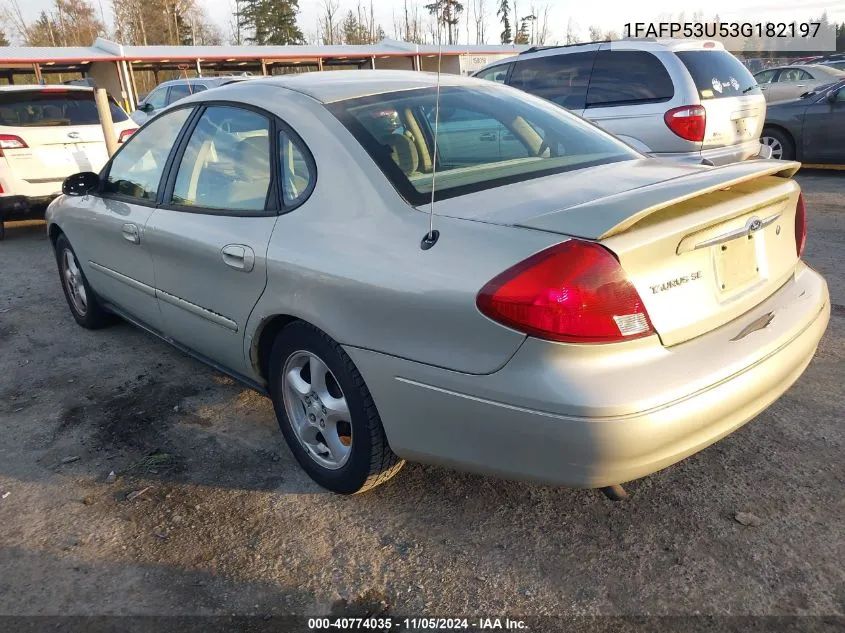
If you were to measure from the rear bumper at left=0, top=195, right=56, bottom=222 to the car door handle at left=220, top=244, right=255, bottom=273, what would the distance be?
5.97 m

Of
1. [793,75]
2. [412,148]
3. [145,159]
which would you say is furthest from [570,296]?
[793,75]

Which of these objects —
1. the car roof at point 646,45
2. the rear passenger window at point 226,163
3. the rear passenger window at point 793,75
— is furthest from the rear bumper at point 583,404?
the rear passenger window at point 793,75

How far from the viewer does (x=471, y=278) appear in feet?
6.64

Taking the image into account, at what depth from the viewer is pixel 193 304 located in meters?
3.27

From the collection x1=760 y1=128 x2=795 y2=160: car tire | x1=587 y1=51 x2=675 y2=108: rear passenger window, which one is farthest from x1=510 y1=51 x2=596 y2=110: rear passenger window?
x1=760 y1=128 x2=795 y2=160: car tire

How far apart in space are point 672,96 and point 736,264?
4988 mm

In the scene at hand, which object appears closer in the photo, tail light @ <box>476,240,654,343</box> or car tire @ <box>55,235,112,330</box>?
tail light @ <box>476,240,654,343</box>

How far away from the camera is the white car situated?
7.56m

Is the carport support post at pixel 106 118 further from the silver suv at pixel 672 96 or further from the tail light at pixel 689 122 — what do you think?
the tail light at pixel 689 122

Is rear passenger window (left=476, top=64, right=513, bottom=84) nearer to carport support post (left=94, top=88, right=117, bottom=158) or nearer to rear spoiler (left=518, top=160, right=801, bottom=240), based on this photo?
carport support post (left=94, top=88, right=117, bottom=158)

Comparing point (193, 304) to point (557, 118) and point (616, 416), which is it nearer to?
point (557, 118)

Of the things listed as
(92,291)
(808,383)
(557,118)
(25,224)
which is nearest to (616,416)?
(557,118)

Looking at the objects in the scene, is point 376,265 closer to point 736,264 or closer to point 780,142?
point 736,264

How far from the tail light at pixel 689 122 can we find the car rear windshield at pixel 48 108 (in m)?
6.55
